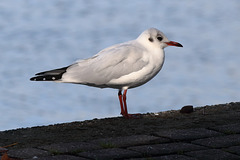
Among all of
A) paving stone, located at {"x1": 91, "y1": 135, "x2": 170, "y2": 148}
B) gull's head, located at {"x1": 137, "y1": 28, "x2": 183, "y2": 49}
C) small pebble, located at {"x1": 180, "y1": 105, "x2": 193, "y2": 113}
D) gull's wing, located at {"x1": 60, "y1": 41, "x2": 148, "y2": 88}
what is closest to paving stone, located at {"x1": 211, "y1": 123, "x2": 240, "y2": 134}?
paving stone, located at {"x1": 91, "y1": 135, "x2": 170, "y2": 148}

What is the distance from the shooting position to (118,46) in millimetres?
7148

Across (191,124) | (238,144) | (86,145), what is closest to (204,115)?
(191,124)

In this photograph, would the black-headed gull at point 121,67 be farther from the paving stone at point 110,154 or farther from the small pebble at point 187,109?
the paving stone at point 110,154

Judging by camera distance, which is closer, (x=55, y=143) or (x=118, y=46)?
(x=55, y=143)

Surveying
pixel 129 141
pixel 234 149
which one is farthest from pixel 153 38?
pixel 234 149

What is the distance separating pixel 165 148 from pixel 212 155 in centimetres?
50

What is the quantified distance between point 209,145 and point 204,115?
58.8 inches

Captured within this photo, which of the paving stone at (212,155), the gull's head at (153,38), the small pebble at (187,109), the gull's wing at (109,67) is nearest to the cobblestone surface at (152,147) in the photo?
the paving stone at (212,155)

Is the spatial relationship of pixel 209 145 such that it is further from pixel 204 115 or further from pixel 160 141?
pixel 204 115

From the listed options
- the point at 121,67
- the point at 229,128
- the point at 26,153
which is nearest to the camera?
the point at 26,153

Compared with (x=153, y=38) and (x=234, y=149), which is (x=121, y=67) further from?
(x=234, y=149)

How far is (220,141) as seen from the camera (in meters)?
5.45

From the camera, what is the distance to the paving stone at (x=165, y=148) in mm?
5051

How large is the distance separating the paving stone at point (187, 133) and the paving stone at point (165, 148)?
0.23 meters
